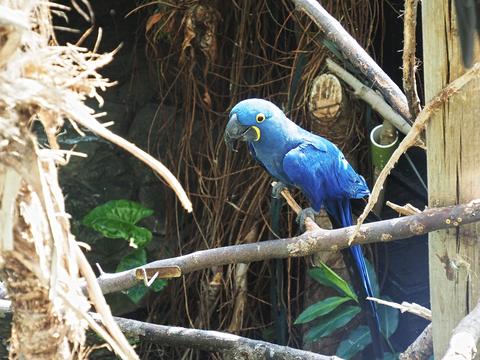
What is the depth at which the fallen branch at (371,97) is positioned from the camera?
2.39 meters

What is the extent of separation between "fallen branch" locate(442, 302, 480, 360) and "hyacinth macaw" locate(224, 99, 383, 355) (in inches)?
39.8

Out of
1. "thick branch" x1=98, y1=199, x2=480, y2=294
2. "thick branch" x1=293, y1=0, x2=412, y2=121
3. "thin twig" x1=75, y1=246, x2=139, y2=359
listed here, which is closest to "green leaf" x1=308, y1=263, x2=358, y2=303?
"thick branch" x1=98, y1=199, x2=480, y2=294

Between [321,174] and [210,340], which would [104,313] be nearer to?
[210,340]

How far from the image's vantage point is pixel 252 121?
2287 millimetres

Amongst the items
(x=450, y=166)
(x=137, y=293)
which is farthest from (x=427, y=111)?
(x=137, y=293)

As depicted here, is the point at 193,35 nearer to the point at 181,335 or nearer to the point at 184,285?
the point at 184,285

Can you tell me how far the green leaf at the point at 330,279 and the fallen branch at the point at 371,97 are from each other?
18.5 inches

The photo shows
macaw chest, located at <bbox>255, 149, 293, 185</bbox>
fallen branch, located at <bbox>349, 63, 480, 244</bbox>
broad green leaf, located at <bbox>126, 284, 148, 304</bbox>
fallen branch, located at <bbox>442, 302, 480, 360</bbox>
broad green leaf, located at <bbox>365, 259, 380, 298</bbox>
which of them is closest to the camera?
fallen branch, located at <bbox>442, 302, 480, 360</bbox>

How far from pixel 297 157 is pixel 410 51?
823 millimetres

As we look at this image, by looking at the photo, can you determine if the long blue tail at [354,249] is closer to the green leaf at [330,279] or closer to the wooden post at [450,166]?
the green leaf at [330,279]

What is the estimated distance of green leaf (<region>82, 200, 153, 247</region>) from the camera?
2828 millimetres

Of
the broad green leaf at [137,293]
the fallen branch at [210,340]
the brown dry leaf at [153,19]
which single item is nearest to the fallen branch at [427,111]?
the fallen branch at [210,340]

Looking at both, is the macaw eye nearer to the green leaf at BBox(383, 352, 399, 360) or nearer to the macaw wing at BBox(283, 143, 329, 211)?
the macaw wing at BBox(283, 143, 329, 211)

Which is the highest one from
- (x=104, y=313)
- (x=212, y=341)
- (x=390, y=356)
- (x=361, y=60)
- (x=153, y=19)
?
(x=153, y=19)
